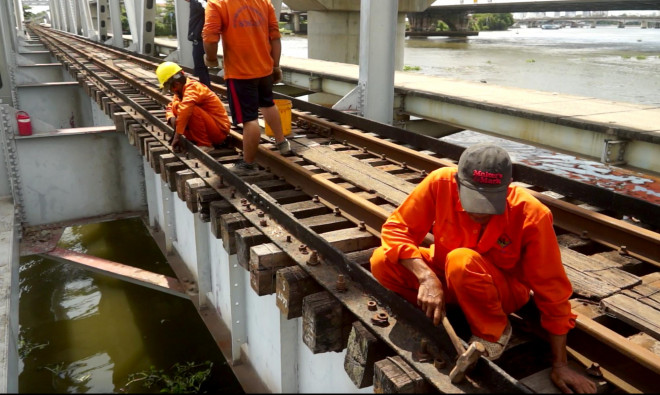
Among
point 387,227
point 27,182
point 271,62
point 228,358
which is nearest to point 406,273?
point 387,227

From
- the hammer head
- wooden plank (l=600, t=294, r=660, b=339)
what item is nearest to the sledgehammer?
the hammer head

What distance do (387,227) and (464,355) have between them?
0.77 m

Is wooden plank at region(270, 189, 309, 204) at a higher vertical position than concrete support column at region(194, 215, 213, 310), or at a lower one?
higher

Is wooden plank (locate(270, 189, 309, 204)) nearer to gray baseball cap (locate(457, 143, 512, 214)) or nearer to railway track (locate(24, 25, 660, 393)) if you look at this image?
railway track (locate(24, 25, 660, 393))

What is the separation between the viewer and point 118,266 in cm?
681

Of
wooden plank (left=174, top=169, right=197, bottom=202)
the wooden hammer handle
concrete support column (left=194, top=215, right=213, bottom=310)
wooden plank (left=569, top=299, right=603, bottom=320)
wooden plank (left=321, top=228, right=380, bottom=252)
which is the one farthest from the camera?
concrete support column (left=194, top=215, right=213, bottom=310)

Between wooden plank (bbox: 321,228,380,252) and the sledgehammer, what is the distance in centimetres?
153

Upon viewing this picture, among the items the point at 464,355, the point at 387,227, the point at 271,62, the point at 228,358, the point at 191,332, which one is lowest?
the point at 191,332

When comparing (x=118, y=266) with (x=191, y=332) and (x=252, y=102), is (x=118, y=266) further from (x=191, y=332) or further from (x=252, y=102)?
(x=252, y=102)

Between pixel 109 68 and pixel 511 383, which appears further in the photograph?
pixel 109 68

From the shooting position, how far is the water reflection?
5.89m

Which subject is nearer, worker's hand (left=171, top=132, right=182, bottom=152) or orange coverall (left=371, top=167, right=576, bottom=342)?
orange coverall (left=371, top=167, right=576, bottom=342)

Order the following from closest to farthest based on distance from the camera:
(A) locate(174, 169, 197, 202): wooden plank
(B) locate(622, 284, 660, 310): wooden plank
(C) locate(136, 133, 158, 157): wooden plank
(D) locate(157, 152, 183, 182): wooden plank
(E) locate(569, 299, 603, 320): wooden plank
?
(E) locate(569, 299, 603, 320): wooden plank, (B) locate(622, 284, 660, 310): wooden plank, (A) locate(174, 169, 197, 202): wooden plank, (D) locate(157, 152, 183, 182): wooden plank, (C) locate(136, 133, 158, 157): wooden plank

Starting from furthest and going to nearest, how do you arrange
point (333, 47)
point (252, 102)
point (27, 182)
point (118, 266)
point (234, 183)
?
1. point (333, 47)
2. point (27, 182)
3. point (118, 266)
4. point (252, 102)
5. point (234, 183)
